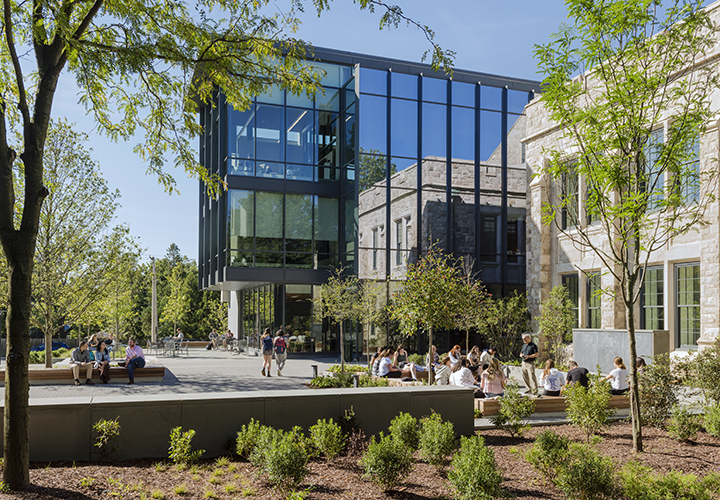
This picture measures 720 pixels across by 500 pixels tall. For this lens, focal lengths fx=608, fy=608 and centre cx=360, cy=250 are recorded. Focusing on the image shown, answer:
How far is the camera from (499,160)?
3028cm

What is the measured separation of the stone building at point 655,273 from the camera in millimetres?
17625

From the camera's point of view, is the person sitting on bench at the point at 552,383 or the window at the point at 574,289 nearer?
the person sitting on bench at the point at 552,383

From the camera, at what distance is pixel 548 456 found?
22.1 ft

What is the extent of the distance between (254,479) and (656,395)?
22.5 feet

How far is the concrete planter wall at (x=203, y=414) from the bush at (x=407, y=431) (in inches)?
38.9

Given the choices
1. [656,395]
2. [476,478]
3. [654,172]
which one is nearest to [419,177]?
[656,395]

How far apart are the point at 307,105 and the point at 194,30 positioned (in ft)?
72.2

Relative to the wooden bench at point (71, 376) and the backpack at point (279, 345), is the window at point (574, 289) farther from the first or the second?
the wooden bench at point (71, 376)

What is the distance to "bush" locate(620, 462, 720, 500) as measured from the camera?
5.72 meters

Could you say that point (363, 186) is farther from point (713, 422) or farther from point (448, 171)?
point (713, 422)

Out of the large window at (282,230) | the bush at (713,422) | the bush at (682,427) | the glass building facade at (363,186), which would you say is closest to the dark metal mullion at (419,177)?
the glass building facade at (363,186)

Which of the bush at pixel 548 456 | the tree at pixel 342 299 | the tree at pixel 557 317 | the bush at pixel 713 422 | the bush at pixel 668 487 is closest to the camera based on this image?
the bush at pixel 668 487

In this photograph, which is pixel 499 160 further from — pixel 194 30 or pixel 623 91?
pixel 194 30

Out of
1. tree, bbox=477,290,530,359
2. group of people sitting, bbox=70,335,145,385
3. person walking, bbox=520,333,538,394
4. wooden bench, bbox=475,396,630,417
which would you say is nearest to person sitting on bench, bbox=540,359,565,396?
wooden bench, bbox=475,396,630,417
